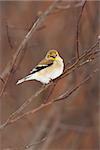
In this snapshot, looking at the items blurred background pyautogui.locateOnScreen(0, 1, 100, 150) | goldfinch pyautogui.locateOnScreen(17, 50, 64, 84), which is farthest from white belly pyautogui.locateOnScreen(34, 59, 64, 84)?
blurred background pyautogui.locateOnScreen(0, 1, 100, 150)

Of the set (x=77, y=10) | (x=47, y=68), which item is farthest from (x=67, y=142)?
(x=47, y=68)

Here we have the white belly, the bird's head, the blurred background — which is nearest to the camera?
the white belly

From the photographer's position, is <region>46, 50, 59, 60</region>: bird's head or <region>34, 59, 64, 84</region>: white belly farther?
<region>46, 50, 59, 60</region>: bird's head

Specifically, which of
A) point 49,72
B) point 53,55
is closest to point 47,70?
point 49,72

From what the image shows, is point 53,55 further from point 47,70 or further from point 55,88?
point 55,88

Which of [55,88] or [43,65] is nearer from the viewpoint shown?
[43,65]

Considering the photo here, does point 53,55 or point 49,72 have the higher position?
point 53,55

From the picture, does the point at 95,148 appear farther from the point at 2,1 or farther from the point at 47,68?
Result: the point at 47,68

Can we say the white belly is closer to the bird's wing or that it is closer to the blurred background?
the bird's wing

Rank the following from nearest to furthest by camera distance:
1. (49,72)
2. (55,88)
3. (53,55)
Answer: (49,72)
(53,55)
(55,88)

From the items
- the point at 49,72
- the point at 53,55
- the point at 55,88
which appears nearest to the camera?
the point at 49,72

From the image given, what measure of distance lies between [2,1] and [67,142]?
7.29 feet

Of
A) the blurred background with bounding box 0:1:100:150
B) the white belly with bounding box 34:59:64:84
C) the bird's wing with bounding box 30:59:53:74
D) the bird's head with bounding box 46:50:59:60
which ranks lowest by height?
the white belly with bounding box 34:59:64:84

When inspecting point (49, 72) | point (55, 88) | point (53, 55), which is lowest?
point (49, 72)
